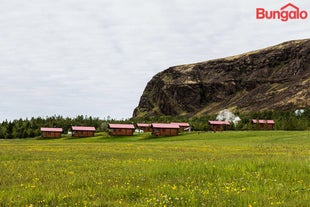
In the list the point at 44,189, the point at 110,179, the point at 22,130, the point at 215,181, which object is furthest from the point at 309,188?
the point at 22,130

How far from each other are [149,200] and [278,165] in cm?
924

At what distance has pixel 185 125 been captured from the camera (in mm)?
152375

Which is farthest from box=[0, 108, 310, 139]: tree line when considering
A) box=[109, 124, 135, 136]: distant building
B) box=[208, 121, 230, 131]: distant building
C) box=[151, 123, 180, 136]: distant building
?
box=[109, 124, 135, 136]: distant building

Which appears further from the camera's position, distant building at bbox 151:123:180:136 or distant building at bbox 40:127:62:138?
distant building at bbox 40:127:62:138

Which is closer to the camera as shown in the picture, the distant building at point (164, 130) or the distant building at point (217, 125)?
the distant building at point (164, 130)

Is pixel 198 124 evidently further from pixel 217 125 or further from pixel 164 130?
pixel 164 130

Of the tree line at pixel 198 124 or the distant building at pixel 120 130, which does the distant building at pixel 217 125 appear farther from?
the distant building at pixel 120 130

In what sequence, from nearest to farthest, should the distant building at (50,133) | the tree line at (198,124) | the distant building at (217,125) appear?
the tree line at (198,124) < the distant building at (217,125) < the distant building at (50,133)

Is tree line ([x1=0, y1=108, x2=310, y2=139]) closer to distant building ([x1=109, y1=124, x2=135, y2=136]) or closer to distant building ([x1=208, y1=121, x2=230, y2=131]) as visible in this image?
distant building ([x1=208, y1=121, x2=230, y2=131])

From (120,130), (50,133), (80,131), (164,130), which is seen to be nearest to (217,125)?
(164,130)

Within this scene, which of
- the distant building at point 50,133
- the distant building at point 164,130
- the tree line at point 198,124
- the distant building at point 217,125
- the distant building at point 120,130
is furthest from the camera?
the distant building at point 50,133

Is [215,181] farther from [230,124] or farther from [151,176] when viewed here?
[230,124]

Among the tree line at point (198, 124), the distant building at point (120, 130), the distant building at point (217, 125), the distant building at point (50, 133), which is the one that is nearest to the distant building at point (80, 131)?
the distant building at point (50, 133)

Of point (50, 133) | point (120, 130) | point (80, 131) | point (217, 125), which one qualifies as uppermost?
point (217, 125)
